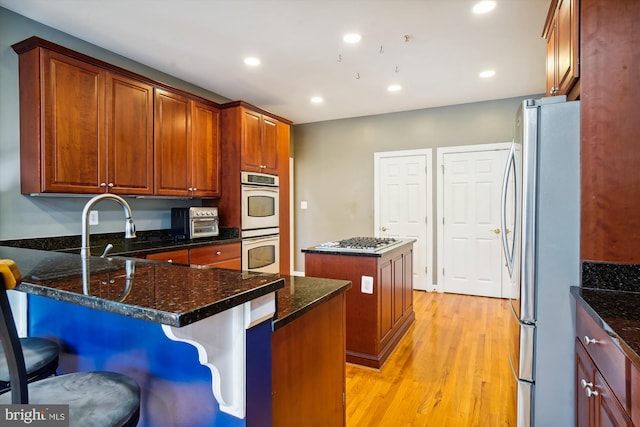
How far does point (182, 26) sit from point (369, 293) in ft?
8.28

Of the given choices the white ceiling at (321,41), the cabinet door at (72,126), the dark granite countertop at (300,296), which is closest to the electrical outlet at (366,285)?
the dark granite countertop at (300,296)

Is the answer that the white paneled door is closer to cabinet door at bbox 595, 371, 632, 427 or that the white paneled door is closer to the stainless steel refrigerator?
the stainless steel refrigerator

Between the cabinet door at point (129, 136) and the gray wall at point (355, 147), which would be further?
the gray wall at point (355, 147)

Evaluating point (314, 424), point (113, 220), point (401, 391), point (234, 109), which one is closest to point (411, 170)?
point (234, 109)

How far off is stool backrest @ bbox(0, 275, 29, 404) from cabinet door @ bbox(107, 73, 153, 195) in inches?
97.4

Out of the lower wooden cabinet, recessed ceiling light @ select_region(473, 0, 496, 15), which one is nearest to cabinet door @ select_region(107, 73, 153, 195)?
the lower wooden cabinet

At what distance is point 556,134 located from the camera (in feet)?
5.01

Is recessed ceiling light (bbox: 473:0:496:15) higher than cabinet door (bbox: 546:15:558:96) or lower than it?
higher

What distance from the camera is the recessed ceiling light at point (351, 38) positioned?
2812 millimetres

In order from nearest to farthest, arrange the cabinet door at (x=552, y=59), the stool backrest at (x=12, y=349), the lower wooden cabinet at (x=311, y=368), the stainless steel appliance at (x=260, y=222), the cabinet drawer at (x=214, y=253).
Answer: the stool backrest at (x=12, y=349)
the lower wooden cabinet at (x=311, y=368)
the cabinet door at (x=552, y=59)
the cabinet drawer at (x=214, y=253)
the stainless steel appliance at (x=260, y=222)

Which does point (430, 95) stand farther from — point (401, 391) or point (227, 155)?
point (401, 391)

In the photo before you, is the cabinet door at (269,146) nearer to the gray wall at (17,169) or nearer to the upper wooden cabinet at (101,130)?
the upper wooden cabinet at (101,130)

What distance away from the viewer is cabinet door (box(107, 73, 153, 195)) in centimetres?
285

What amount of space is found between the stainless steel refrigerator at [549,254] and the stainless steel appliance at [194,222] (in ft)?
9.49
